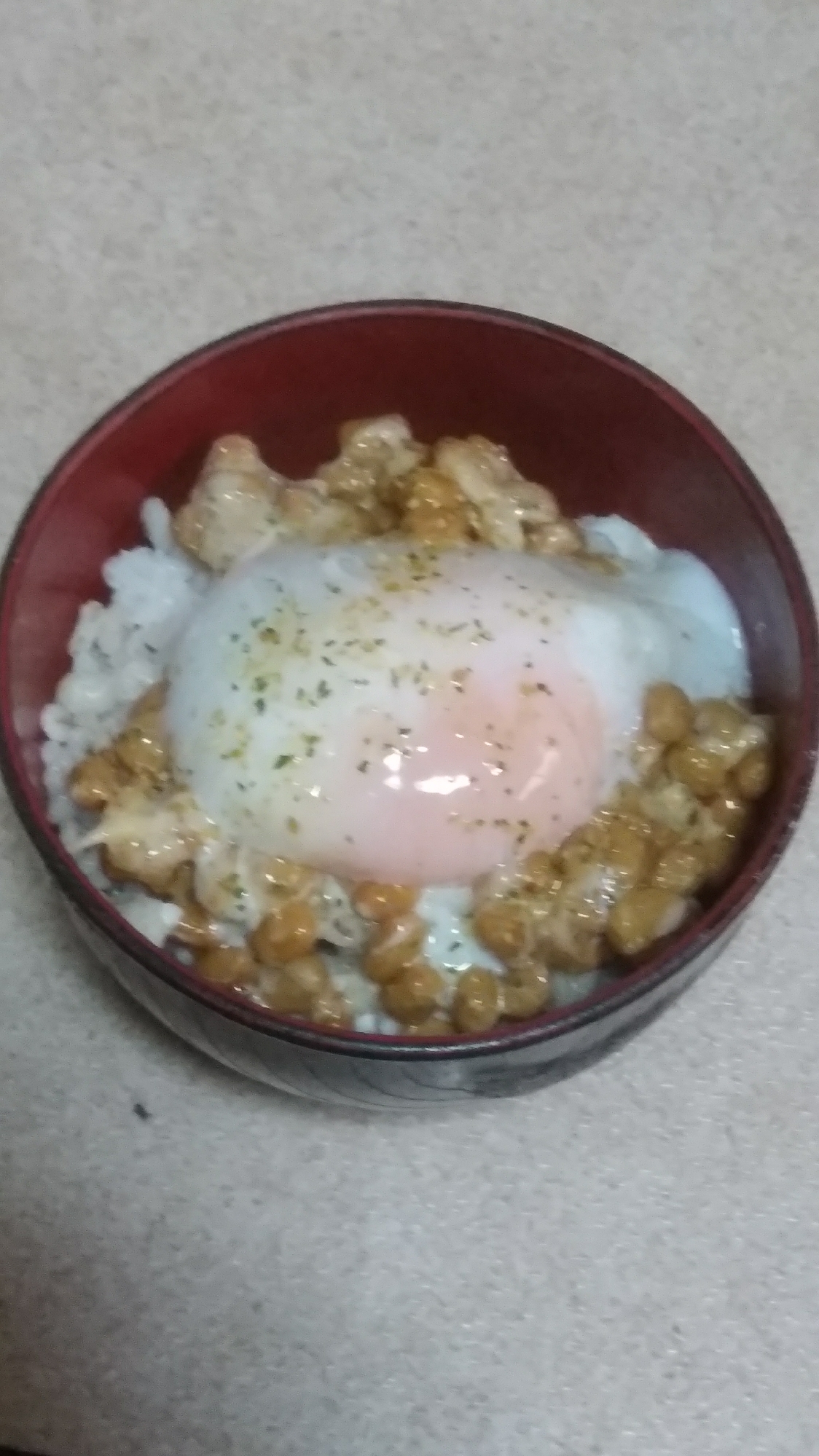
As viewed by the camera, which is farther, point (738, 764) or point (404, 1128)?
point (404, 1128)

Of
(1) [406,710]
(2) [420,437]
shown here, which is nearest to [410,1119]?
(1) [406,710]

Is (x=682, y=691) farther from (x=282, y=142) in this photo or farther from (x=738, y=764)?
(x=282, y=142)

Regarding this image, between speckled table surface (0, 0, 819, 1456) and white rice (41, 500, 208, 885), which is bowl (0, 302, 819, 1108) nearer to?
white rice (41, 500, 208, 885)

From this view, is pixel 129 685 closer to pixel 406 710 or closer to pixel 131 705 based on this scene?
pixel 131 705

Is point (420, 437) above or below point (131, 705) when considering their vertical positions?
above

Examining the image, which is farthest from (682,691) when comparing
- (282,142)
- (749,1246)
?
(282,142)

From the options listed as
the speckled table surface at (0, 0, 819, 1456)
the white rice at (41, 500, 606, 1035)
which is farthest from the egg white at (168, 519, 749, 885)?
the speckled table surface at (0, 0, 819, 1456)
